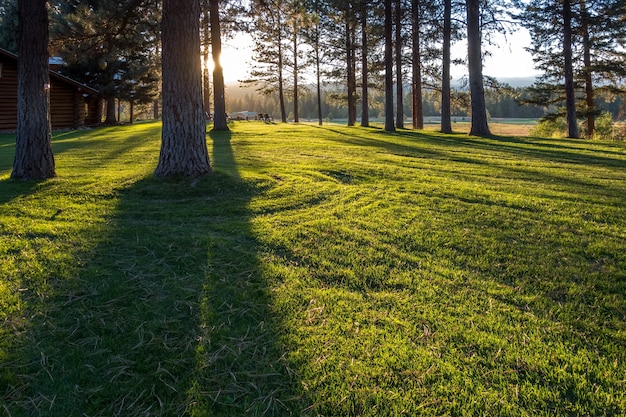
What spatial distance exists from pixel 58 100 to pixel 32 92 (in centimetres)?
→ 1871

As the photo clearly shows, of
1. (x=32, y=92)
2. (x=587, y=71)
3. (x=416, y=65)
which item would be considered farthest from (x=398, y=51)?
(x=32, y=92)

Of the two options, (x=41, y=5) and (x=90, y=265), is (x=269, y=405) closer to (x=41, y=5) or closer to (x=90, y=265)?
(x=90, y=265)

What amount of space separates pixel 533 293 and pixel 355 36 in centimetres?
2540

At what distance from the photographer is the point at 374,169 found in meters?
6.73

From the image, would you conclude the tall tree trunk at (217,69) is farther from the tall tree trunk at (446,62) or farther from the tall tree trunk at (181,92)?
the tall tree trunk at (181,92)

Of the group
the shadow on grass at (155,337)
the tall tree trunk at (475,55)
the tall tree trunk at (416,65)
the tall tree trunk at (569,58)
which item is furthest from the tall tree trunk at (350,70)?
the shadow on grass at (155,337)

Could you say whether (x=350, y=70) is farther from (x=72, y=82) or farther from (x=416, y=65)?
(x=72, y=82)

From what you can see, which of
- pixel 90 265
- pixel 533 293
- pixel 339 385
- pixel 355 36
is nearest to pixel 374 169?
pixel 533 293

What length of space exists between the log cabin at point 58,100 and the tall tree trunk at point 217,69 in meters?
9.40

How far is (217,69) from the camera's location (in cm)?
1571

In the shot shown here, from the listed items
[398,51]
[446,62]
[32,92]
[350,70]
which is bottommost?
[32,92]

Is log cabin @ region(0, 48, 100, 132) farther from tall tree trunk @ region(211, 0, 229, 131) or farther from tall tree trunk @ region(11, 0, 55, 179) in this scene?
tall tree trunk @ region(11, 0, 55, 179)

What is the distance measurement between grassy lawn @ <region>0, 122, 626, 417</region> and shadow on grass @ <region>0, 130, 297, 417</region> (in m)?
0.01

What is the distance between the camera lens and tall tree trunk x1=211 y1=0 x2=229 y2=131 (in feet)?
49.3
